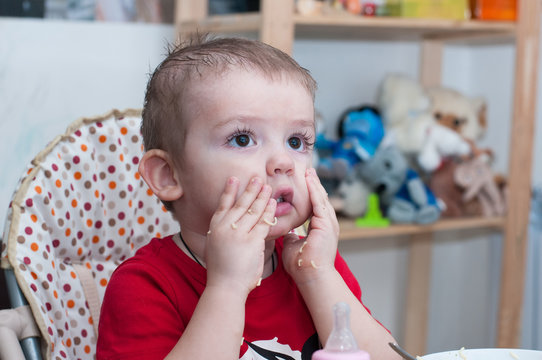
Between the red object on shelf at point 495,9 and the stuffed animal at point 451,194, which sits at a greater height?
the red object on shelf at point 495,9

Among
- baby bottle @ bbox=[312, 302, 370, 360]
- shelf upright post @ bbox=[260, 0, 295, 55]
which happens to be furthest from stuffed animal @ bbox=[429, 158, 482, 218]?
baby bottle @ bbox=[312, 302, 370, 360]

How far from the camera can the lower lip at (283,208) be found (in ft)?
2.72

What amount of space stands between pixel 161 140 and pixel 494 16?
1424mm

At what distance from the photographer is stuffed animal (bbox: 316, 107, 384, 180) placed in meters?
1.91

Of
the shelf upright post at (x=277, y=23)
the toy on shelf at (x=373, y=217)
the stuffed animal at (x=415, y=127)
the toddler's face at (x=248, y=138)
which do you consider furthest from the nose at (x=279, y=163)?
the stuffed animal at (x=415, y=127)

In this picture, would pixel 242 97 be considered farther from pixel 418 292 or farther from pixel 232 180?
pixel 418 292

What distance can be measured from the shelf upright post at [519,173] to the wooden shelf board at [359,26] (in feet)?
0.19

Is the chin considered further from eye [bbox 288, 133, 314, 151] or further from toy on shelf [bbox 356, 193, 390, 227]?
toy on shelf [bbox 356, 193, 390, 227]

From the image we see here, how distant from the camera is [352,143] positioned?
1.96m

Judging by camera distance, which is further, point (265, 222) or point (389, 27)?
point (389, 27)

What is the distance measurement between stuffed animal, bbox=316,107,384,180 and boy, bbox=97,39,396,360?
1.01 m

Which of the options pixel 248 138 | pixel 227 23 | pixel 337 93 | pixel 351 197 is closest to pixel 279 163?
pixel 248 138

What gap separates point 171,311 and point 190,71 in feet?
0.94

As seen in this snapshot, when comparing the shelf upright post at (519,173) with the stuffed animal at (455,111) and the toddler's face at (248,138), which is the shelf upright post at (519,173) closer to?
the stuffed animal at (455,111)
